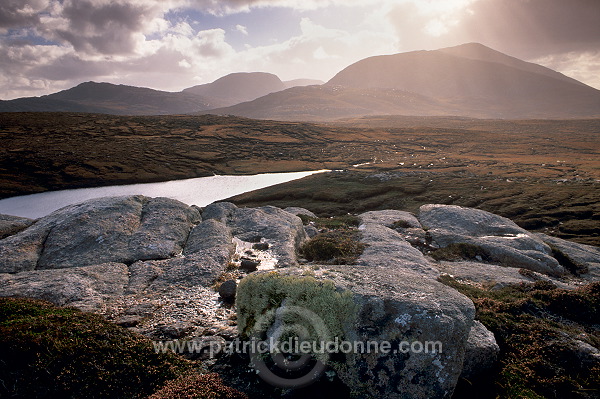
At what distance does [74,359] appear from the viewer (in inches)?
318

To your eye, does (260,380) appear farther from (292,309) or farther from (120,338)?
(120,338)

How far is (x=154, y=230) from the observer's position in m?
20.3

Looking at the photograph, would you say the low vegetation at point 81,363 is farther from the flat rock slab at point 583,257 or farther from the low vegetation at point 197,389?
the flat rock slab at point 583,257

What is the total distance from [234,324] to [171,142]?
4790 inches

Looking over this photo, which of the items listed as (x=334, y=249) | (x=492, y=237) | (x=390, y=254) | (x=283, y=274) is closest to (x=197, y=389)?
(x=283, y=274)

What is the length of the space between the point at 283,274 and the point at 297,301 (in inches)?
61.3

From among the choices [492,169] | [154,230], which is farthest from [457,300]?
[492,169]

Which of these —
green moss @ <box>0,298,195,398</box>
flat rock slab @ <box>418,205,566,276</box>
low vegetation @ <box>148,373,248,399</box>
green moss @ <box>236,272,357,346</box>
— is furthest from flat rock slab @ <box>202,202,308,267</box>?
flat rock slab @ <box>418,205,566,276</box>

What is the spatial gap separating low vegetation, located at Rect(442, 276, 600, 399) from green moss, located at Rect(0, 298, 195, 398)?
852 centimetres

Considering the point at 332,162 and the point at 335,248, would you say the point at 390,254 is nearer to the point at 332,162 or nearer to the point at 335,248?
the point at 335,248

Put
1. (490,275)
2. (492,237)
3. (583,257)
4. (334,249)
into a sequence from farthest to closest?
1. (492,237)
2. (583,257)
3. (334,249)
4. (490,275)

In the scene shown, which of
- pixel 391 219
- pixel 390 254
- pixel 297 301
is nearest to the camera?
pixel 297 301

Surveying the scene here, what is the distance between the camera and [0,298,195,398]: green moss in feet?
24.3

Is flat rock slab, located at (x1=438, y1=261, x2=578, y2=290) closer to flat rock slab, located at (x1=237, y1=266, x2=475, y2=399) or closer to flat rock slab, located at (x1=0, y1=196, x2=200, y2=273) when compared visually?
flat rock slab, located at (x1=237, y1=266, x2=475, y2=399)
